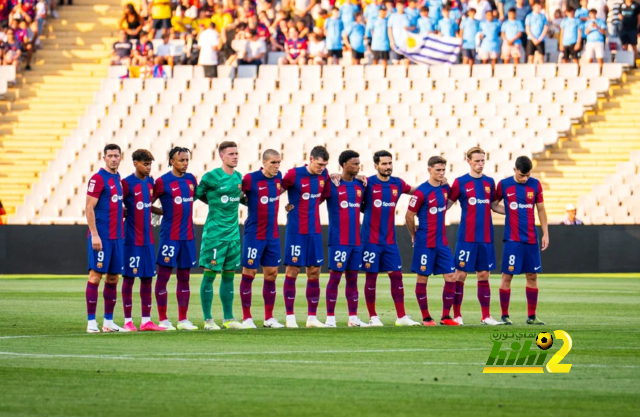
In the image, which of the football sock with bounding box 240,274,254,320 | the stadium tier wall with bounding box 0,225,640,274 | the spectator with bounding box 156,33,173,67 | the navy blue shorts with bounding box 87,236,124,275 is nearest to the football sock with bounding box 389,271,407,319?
the football sock with bounding box 240,274,254,320

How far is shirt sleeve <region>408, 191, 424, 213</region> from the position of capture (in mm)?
13898

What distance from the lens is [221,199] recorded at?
13273 millimetres

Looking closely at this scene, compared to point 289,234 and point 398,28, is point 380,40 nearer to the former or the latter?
point 398,28

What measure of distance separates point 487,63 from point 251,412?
23977mm

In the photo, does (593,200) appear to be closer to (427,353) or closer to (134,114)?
(134,114)

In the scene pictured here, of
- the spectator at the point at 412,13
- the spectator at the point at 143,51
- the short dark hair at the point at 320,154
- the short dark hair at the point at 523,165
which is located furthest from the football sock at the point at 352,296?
the spectator at the point at 143,51

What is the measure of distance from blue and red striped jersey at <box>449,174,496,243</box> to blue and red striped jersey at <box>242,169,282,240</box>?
2.21 meters

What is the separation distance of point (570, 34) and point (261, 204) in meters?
17.9

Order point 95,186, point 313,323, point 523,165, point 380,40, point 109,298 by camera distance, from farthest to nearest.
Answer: point 380,40
point 523,165
point 313,323
point 109,298
point 95,186

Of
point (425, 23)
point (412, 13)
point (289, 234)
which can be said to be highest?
point (412, 13)

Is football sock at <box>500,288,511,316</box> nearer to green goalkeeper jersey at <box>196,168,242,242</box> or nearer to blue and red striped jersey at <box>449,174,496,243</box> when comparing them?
blue and red striped jersey at <box>449,174,496,243</box>

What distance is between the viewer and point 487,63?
3033cm

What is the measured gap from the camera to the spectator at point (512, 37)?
29377mm

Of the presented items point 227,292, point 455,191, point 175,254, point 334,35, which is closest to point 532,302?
point 455,191
